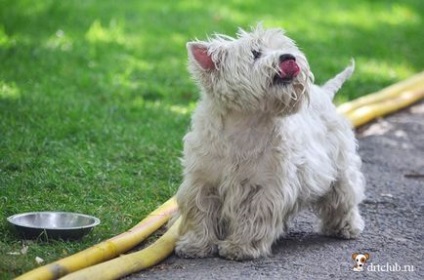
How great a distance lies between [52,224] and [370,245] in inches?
77.2

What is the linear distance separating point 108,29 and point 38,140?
4372 millimetres

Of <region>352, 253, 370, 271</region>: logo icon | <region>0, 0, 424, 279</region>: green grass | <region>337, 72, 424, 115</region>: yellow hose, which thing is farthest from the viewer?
<region>337, 72, 424, 115</region>: yellow hose

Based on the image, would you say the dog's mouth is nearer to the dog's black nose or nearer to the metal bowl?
the dog's black nose

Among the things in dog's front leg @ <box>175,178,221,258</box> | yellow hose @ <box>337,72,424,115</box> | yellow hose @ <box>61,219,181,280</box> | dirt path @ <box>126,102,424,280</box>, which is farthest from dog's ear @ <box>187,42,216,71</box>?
yellow hose @ <box>337,72,424,115</box>

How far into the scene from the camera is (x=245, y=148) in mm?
5984

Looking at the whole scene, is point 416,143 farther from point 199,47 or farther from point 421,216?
point 199,47

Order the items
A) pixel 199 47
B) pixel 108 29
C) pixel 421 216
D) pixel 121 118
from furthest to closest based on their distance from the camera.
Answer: pixel 108 29 → pixel 121 118 → pixel 421 216 → pixel 199 47

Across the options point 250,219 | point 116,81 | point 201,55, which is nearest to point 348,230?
point 250,219

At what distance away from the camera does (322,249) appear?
638 centimetres

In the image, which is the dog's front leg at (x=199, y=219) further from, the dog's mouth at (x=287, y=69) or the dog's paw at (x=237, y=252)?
the dog's mouth at (x=287, y=69)

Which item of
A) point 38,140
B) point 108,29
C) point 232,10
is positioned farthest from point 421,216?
point 232,10

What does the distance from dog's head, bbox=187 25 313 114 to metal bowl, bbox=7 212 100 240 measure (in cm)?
107

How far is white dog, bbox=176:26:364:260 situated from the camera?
5828mm

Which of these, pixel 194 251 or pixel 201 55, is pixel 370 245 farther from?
pixel 201 55
